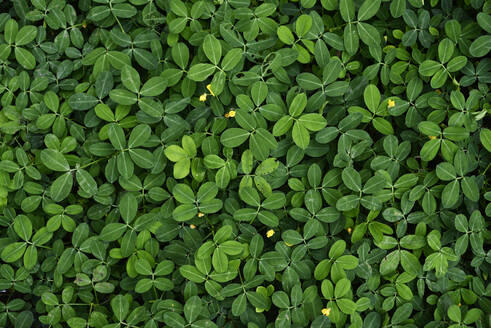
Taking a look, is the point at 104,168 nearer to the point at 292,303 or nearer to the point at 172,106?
the point at 172,106

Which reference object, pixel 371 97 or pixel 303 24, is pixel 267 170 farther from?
pixel 303 24

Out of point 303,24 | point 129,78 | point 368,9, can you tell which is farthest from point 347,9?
point 129,78

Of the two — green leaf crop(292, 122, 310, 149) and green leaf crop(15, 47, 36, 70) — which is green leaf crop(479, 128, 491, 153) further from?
green leaf crop(15, 47, 36, 70)

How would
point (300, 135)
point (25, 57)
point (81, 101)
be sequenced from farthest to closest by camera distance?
1. point (25, 57)
2. point (81, 101)
3. point (300, 135)

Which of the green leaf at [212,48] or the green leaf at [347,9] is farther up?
the green leaf at [347,9]

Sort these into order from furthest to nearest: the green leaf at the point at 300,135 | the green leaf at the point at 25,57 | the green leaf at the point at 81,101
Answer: the green leaf at the point at 25,57 < the green leaf at the point at 81,101 < the green leaf at the point at 300,135

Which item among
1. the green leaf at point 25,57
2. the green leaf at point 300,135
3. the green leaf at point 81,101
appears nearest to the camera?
the green leaf at point 300,135

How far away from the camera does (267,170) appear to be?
2145 mm

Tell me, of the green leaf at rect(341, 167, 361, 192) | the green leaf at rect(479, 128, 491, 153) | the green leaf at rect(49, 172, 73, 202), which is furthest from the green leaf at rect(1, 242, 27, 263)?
the green leaf at rect(479, 128, 491, 153)

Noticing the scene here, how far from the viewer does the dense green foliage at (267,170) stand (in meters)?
2.14

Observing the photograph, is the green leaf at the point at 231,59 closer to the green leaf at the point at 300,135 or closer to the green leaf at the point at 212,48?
the green leaf at the point at 212,48

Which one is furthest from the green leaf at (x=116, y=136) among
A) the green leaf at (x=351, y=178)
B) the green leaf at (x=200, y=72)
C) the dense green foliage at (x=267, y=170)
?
the green leaf at (x=351, y=178)

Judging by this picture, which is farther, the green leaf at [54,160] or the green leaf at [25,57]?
the green leaf at [25,57]

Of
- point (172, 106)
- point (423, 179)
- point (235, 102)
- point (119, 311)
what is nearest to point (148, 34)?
point (172, 106)
